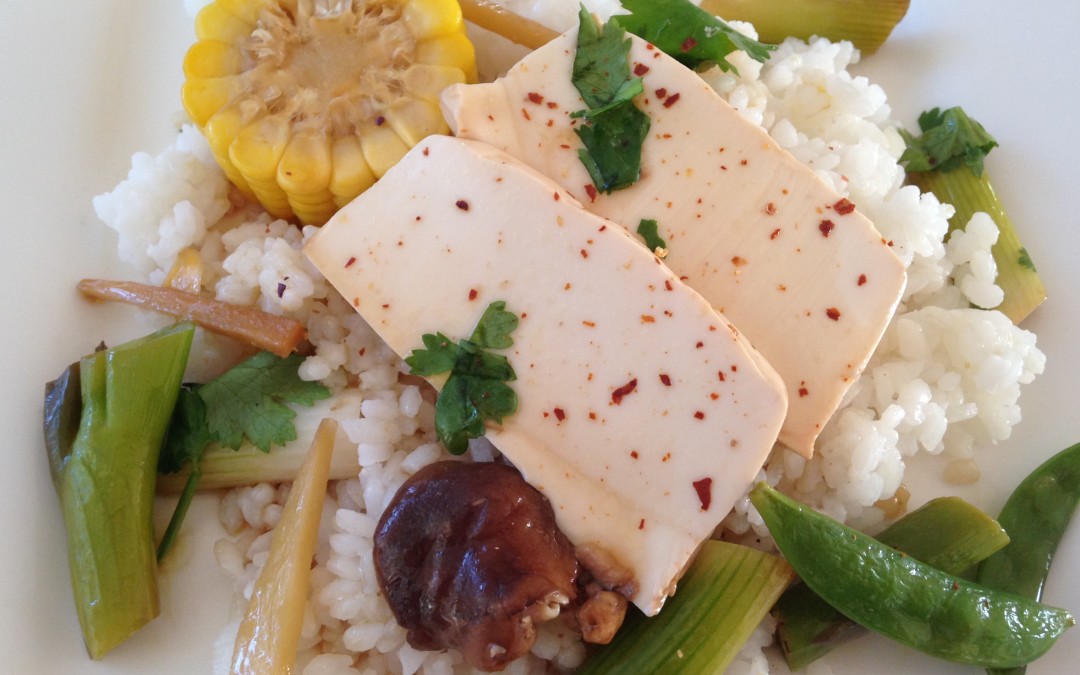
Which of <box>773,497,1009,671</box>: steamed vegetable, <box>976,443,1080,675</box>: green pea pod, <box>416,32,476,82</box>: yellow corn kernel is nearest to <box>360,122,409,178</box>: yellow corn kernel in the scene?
<box>416,32,476,82</box>: yellow corn kernel

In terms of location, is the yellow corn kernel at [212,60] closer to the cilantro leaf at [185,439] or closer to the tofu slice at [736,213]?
the tofu slice at [736,213]

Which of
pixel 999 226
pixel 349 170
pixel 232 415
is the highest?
pixel 999 226

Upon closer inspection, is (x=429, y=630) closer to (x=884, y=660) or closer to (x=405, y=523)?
(x=405, y=523)

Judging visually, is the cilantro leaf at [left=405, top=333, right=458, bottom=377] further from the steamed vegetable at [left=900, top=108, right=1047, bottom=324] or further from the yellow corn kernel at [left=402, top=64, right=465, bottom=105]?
the steamed vegetable at [left=900, top=108, right=1047, bottom=324]

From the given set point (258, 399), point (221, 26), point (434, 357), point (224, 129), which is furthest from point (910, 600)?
point (221, 26)

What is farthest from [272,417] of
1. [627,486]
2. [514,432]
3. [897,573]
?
[897,573]

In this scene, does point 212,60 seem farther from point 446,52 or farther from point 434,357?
point 434,357
